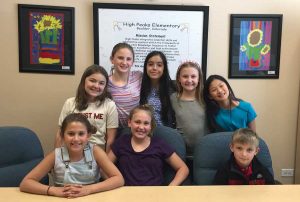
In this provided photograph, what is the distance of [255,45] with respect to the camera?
2.94 m

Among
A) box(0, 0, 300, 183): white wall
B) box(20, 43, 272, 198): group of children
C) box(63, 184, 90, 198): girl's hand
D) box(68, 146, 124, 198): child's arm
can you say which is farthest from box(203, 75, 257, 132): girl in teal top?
box(63, 184, 90, 198): girl's hand

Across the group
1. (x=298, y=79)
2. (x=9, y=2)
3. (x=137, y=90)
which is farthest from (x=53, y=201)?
(x=298, y=79)

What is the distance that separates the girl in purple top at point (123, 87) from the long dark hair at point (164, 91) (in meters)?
0.06

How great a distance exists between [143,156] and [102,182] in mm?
444

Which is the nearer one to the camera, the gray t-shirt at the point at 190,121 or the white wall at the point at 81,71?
the gray t-shirt at the point at 190,121

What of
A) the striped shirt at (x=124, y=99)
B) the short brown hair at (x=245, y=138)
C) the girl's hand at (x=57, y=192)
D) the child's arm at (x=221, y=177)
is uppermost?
the striped shirt at (x=124, y=99)

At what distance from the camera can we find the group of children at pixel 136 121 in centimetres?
177

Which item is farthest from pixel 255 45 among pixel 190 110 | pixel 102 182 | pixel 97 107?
pixel 102 182

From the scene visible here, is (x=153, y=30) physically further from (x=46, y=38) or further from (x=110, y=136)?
(x=110, y=136)

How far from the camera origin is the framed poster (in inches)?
111

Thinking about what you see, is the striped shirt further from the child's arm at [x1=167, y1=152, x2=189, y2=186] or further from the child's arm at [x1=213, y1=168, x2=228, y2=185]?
the child's arm at [x1=213, y1=168, x2=228, y2=185]

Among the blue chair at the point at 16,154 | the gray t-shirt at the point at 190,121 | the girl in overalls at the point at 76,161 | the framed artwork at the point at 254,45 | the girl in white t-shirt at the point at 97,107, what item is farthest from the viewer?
the framed artwork at the point at 254,45

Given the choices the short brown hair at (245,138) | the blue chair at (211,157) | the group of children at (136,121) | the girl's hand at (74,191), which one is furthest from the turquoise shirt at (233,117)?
the girl's hand at (74,191)

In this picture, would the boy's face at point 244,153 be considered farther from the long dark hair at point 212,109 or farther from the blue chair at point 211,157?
the long dark hair at point 212,109
